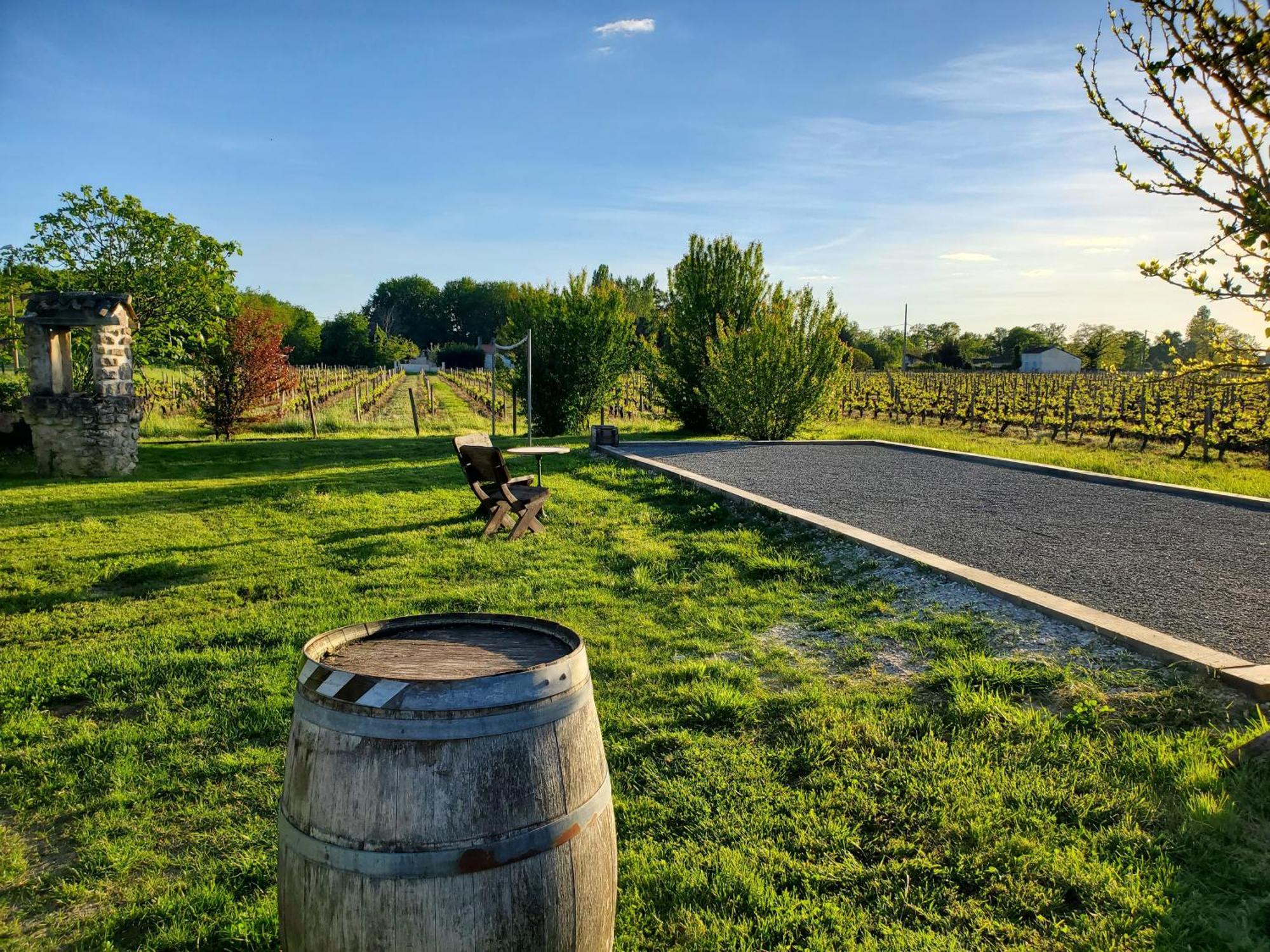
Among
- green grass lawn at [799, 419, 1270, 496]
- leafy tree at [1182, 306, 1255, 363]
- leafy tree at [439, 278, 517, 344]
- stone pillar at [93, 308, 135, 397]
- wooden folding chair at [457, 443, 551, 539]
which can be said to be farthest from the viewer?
leafy tree at [439, 278, 517, 344]

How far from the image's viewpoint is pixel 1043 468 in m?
10.2

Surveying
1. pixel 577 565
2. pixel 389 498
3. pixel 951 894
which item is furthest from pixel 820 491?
pixel 951 894

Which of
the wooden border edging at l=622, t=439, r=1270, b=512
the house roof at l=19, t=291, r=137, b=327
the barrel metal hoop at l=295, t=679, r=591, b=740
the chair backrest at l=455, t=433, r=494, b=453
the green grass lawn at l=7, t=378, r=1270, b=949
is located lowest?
the green grass lawn at l=7, t=378, r=1270, b=949

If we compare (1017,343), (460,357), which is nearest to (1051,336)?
(1017,343)

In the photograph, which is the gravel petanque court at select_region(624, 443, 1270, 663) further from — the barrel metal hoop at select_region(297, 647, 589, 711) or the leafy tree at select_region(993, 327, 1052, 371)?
the leafy tree at select_region(993, 327, 1052, 371)

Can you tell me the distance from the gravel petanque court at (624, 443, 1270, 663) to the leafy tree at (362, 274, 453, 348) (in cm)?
11897

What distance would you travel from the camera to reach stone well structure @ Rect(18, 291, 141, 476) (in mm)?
11242

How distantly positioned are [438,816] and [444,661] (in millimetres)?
412

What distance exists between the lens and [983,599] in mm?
4746

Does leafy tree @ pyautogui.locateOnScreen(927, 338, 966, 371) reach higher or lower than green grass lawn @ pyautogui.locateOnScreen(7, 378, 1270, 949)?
higher

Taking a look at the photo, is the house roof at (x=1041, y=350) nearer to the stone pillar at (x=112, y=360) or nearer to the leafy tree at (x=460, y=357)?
the leafy tree at (x=460, y=357)

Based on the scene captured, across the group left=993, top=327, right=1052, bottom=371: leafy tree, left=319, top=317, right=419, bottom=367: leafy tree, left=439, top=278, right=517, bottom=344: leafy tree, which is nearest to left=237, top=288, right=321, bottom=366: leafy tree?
left=319, top=317, right=419, bottom=367: leafy tree

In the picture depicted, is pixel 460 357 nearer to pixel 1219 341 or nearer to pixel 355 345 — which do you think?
pixel 355 345

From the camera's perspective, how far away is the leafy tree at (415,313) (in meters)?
125
